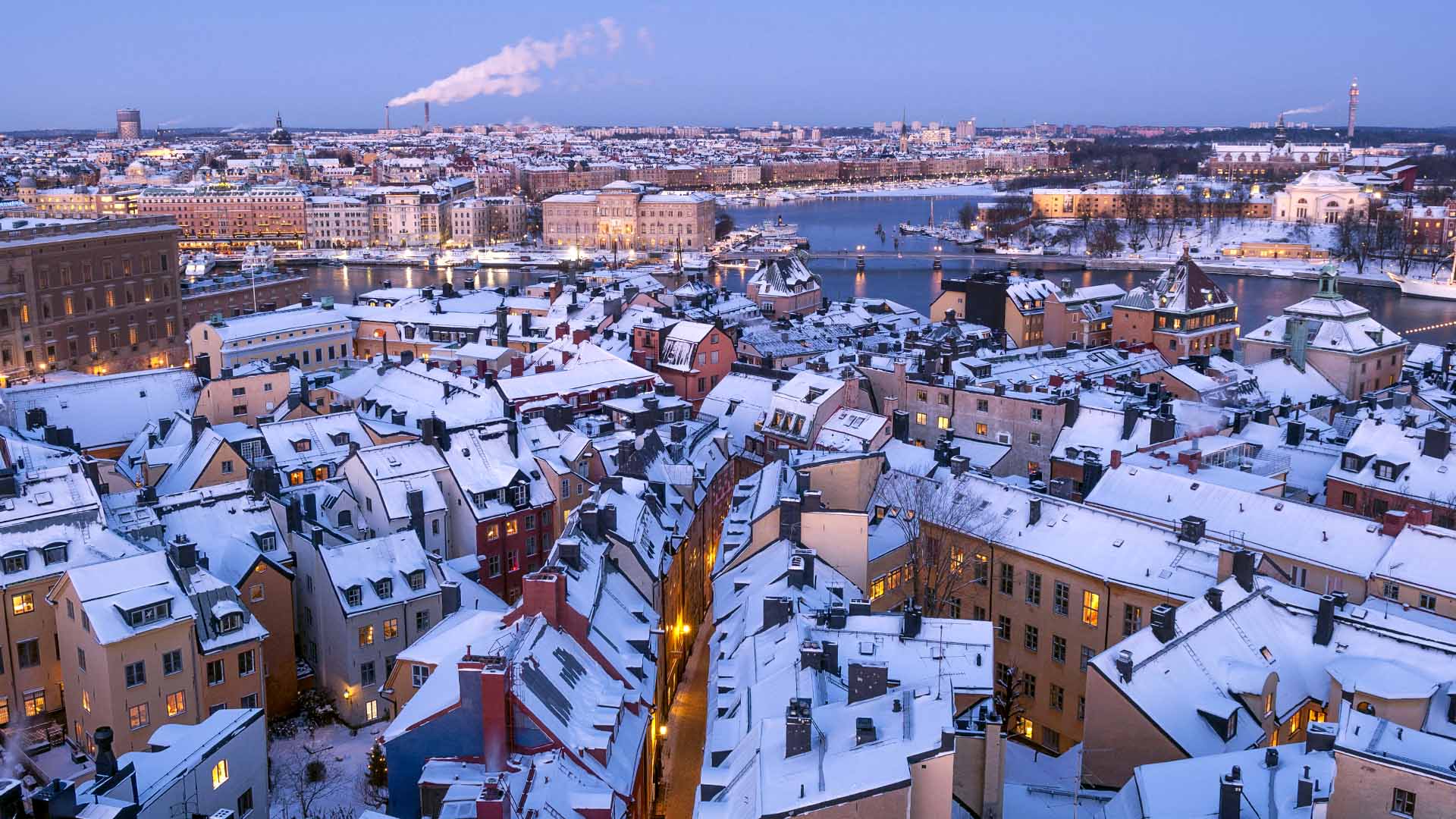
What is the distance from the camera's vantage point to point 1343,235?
87875 millimetres

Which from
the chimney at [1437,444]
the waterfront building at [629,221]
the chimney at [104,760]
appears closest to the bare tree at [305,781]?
the chimney at [104,760]

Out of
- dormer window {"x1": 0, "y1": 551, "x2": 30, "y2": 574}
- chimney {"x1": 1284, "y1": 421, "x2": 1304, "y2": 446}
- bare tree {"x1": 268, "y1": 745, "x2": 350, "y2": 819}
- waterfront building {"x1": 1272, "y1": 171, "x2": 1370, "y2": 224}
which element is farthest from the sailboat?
dormer window {"x1": 0, "y1": 551, "x2": 30, "y2": 574}

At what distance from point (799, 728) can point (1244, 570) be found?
689 cm

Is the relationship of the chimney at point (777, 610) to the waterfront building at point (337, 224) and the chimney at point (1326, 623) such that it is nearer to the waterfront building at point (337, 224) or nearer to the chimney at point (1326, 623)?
the chimney at point (1326, 623)

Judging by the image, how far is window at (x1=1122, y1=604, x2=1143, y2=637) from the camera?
16609mm

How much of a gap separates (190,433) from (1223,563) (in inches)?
690

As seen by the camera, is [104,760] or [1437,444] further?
[1437,444]

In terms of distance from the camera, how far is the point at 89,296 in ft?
138

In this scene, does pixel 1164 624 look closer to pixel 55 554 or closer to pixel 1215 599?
pixel 1215 599

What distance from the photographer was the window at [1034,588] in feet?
58.5

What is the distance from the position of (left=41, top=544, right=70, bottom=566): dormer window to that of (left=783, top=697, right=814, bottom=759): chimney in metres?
10.7

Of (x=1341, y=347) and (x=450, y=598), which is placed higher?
(x=1341, y=347)

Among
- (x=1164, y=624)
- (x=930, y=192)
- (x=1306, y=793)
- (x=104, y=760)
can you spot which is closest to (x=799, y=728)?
(x=1306, y=793)

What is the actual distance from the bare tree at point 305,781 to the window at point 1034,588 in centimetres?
914
